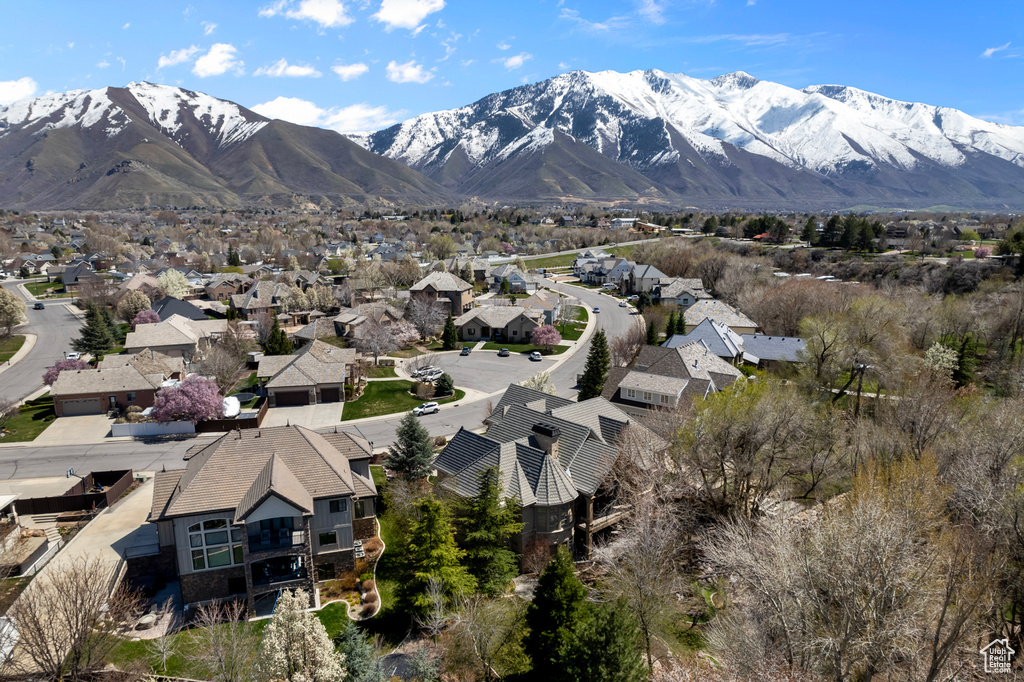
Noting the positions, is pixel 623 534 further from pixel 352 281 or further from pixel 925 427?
pixel 352 281

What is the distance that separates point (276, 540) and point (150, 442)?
28.6 m

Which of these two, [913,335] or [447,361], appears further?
[447,361]

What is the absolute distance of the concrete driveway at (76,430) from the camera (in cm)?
4794

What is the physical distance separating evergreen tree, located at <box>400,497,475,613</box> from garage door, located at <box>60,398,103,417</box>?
45324 millimetres

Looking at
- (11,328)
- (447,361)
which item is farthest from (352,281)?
(11,328)

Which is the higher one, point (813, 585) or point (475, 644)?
point (813, 585)

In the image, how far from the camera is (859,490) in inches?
968

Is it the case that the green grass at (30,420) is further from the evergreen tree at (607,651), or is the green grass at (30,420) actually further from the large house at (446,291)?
the evergreen tree at (607,651)

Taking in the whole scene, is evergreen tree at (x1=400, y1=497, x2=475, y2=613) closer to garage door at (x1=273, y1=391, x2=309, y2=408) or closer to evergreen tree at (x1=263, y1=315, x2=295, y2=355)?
garage door at (x1=273, y1=391, x2=309, y2=408)

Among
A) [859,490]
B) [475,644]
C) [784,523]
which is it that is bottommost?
[475,644]

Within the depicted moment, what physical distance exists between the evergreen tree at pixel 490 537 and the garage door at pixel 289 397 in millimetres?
34638

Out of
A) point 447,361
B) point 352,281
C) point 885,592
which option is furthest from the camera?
point 352,281

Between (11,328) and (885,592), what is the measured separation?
10467 cm

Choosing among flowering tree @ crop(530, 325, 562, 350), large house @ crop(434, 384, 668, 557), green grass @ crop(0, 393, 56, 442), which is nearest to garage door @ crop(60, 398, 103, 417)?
green grass @ crop(0, 393, 56, 442)
